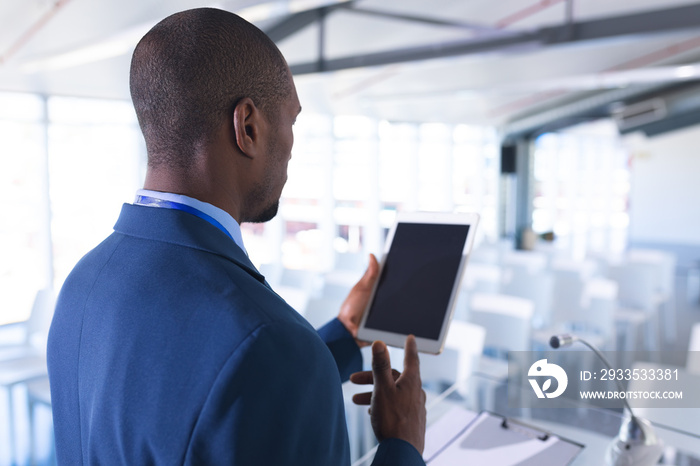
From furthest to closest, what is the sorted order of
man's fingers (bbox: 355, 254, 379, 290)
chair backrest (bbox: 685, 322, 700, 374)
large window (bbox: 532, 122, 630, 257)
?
1. large window (bbox: 532, 122, 630, 257)
2. chair backrest (bbox: 685, 322, 700, 374)
3. man's fingers (bbox: 355, 254, 379, 290)

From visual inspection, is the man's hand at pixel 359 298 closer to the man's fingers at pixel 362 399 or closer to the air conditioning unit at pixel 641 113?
the man's fingers at pixel 362 399

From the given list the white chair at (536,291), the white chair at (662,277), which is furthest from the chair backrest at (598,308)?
the white chair at (662,277)

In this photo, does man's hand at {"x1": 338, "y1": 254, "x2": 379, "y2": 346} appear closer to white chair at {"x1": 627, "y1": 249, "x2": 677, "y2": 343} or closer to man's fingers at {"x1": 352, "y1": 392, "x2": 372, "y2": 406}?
man's fingers at {"x1": 352, "y1": 392, "x2": 372, "y2": 406}

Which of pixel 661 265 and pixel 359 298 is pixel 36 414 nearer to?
pixel 359 298

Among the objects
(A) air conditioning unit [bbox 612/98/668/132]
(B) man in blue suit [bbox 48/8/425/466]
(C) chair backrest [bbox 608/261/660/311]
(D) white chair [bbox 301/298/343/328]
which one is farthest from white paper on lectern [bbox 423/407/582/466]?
(A) air conditioning unit [bbox 612/98/668/132]

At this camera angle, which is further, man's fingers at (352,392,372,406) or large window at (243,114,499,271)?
large window at (243,114,499,271)

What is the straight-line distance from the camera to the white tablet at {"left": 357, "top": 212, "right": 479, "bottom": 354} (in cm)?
146

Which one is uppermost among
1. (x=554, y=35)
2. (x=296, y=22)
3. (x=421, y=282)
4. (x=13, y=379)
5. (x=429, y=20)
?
(x=296, y=22)

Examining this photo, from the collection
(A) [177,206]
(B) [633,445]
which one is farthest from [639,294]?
(A) [177,206]

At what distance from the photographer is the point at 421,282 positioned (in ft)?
4.96

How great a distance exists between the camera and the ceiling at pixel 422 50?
144 inches

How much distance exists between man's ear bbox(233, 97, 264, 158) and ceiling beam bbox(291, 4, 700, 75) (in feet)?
11.4

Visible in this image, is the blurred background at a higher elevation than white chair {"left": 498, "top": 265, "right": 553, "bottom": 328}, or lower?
higher

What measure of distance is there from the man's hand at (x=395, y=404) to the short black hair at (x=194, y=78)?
53cm
